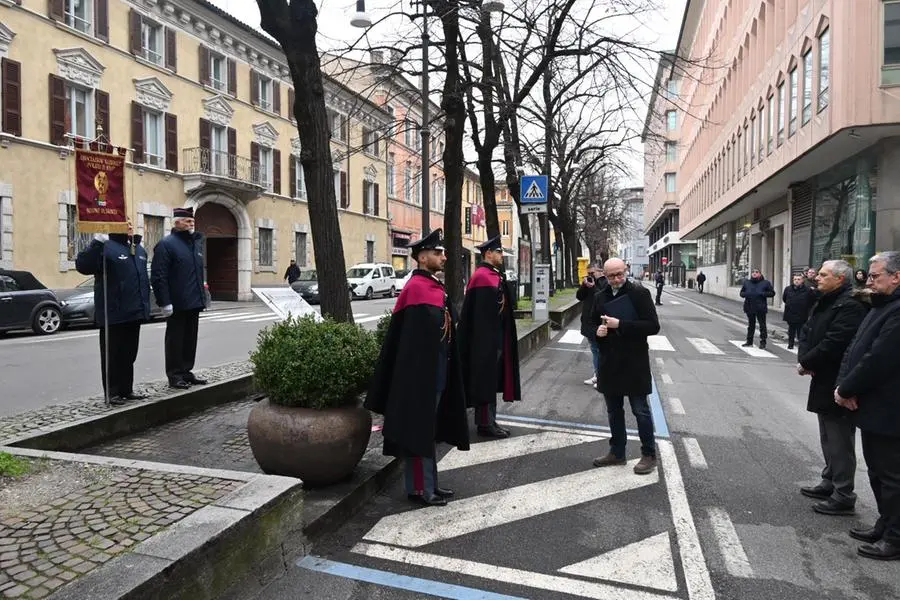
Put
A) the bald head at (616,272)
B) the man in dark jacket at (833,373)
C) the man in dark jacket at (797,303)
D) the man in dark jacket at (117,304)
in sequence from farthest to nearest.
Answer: the man in dark jacket at (797,303), the man in dark jacket at (117,304), the bald head at (616,272), the man in dark jacket at (833,373)

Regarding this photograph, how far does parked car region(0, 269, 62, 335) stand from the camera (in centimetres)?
1355

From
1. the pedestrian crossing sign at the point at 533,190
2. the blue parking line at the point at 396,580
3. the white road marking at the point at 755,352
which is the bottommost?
the white road marking at the point at 755,352

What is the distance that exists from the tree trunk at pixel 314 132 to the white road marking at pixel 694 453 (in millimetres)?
3621

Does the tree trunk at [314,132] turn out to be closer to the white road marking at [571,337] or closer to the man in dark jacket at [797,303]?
the white road marking at [571,337]

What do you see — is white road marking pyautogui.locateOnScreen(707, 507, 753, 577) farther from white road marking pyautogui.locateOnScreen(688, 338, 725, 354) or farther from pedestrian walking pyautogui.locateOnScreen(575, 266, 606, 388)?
white road marking pyautogui.locateOnScreen(688, 338, 725, 354)

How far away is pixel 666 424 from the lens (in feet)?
22.9

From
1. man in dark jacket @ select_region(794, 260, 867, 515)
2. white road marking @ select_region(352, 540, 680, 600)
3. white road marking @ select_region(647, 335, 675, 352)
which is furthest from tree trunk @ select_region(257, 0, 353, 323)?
white road marking @ select_region(647, 335, 675, 352)

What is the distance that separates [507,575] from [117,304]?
4.59m

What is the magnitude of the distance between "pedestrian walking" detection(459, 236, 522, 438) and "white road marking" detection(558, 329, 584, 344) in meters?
8.46

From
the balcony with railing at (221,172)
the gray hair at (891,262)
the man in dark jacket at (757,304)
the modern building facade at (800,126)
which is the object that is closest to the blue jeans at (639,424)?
the gray hair at (891,262)

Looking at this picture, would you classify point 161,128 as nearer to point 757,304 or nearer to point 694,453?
point 757,304

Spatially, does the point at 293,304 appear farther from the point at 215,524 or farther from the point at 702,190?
the point at 702,190

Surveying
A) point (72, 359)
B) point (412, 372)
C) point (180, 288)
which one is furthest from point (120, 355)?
point (72, 359)

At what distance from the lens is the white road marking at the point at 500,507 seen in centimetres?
390
